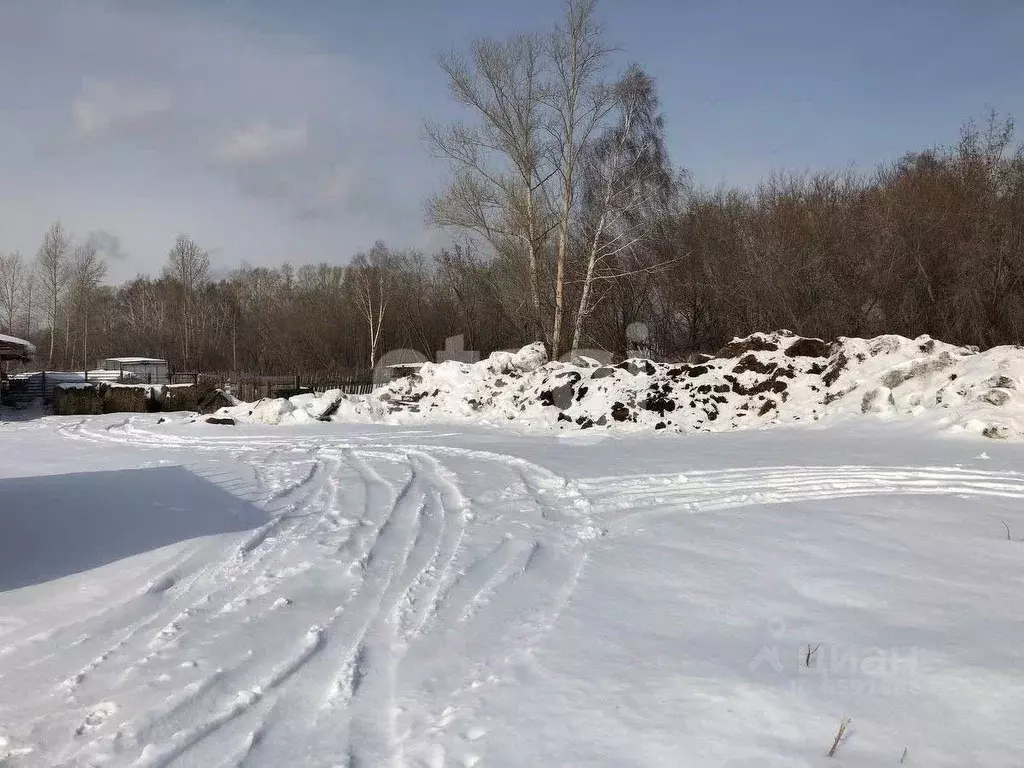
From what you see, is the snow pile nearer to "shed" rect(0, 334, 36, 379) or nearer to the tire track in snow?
the tire track in snow

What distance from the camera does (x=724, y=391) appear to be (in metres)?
13.0

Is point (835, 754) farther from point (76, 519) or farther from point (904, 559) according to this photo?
point (76, 519)

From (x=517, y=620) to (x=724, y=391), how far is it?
399 inches

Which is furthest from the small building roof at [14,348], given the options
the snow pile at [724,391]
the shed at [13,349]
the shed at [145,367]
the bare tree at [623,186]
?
the bare tree at [623,186]

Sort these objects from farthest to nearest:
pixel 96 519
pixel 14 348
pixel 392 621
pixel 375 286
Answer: pixel 375 286 < pixel 14 348 < pixel 96 519 < pixel 392 621

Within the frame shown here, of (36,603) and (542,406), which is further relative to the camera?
(542,406)

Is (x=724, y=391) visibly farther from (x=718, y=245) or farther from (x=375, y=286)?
(x=375, y=286)

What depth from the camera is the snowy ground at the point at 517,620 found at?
2568 mm

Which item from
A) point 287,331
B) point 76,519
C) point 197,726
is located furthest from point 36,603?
point 287,331

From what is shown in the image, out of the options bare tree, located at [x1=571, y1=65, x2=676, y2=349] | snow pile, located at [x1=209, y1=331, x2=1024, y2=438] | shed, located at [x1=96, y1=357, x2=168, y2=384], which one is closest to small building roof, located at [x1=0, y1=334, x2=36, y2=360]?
shed, located at [x1=96, y1=357, x2=168, y2=384]

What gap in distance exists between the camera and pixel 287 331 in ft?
166

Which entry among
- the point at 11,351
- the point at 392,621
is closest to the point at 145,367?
the point at 11,351

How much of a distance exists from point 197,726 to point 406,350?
134ft

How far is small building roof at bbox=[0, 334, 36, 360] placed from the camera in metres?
22.4
